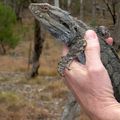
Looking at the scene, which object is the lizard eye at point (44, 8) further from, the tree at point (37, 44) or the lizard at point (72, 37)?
the tree at point (37, 44)

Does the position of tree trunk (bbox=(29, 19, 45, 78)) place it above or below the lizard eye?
below

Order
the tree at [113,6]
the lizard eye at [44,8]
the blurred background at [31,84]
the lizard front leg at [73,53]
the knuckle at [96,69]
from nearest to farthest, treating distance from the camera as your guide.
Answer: the knuckle at [96,69] → the lizard front leg at [73,53] → the lizard eye at [44,8] → the blurred background at [31,84] → the tree at [113,6]

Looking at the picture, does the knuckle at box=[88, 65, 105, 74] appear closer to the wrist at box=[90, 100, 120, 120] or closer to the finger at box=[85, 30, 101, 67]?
the finger at box=[85, 30, 101, 67]

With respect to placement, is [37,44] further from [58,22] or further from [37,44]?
[58,22]

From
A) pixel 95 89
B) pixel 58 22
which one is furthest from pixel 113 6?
pixel 95 89

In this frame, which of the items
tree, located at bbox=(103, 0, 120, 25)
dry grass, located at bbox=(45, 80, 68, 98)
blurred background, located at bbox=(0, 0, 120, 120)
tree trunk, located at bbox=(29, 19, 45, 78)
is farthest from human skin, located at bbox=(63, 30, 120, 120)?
tree, located at bbox=(103, 0, 120, 25)

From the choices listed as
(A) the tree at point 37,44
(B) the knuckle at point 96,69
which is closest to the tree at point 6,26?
(A) the tree at point 37,44
